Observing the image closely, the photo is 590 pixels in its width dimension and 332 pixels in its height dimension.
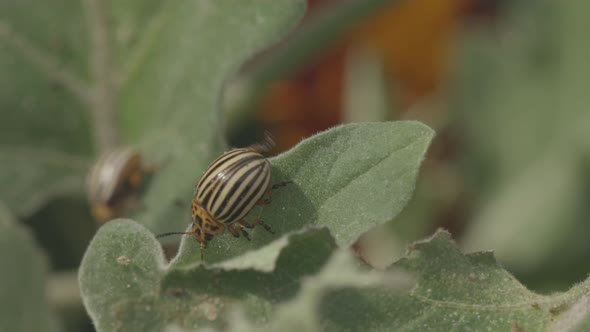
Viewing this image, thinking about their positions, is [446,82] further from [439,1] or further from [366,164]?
[366,164]

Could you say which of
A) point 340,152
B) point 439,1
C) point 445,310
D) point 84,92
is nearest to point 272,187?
point 340,152

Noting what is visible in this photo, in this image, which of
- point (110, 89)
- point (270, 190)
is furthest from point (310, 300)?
point (110, 89)

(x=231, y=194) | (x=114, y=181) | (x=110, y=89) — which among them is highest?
(x=231, y=194)

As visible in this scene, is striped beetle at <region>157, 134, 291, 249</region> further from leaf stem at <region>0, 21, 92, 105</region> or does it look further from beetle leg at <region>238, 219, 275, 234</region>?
leaf stem at <region>0, 21, 92, 105</region>

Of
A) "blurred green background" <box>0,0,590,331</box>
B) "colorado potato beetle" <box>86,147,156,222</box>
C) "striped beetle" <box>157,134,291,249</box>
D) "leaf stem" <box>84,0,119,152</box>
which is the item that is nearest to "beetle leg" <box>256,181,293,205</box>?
"striped beetle" <box>157,134,291,249</box>

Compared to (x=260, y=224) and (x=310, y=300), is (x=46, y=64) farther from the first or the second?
(x=310, y=300)

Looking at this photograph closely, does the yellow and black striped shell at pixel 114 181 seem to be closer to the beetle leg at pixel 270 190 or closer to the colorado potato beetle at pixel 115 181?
the colorado potato beetle at pixel 115 181

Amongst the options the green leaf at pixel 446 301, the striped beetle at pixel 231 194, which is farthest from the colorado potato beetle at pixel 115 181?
the green leaf at pixel 446 301

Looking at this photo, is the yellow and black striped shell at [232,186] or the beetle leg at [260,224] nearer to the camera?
the beetle leg at [260,224]
